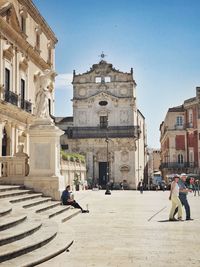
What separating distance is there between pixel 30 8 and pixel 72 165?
15.7 m

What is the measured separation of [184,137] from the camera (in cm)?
5428

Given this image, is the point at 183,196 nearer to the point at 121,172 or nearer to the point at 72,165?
the point at 72,165

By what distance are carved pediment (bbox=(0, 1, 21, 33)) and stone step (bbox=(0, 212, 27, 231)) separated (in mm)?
15108

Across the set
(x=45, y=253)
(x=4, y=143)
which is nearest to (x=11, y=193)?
(x=45, y=253)

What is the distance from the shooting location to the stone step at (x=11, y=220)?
290 inches

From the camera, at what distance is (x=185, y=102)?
54781 millimetres

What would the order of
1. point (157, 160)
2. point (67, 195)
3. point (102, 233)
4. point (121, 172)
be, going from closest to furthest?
1. point (102, 233)
2. point (67, 195)
3. point (121, 172)
4. point (157, 160)

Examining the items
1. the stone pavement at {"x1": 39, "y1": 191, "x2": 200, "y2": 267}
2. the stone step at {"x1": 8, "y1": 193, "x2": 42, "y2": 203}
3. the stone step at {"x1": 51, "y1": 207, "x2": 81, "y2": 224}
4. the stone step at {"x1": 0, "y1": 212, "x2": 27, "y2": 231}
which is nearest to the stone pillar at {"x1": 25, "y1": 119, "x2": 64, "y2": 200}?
the stone step at {"x1": 8, "y1": 193, "x2": 42, "y2": 203}

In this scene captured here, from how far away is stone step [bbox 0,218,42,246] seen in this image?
21.9ft

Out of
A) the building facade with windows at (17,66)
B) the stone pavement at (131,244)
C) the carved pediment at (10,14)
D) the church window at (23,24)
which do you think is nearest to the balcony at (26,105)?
the building facade with windows at (17,66)

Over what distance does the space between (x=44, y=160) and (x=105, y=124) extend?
40.9m

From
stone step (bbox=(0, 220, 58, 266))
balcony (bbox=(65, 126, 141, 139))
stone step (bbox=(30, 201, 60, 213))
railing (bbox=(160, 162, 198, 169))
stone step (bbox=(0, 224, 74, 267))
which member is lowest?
stone step (bbox=(0, 224, 74, 267))

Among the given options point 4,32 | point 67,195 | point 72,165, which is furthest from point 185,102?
point 67,195

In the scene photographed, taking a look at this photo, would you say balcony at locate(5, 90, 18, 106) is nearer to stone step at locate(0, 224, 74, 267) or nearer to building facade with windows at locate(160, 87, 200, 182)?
stone step at locate(0, 224, 74, 267)
